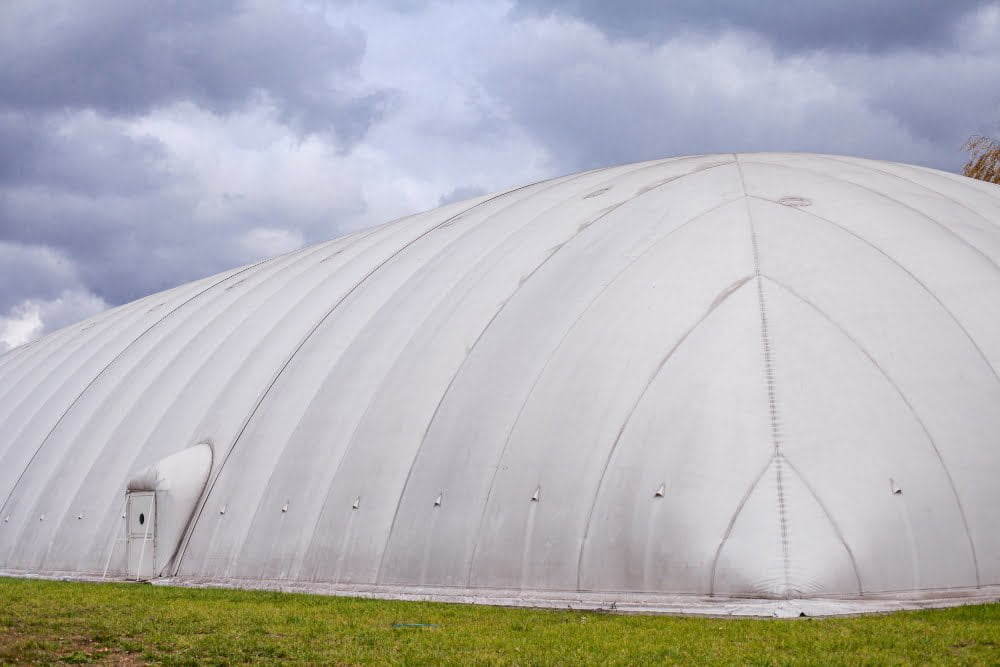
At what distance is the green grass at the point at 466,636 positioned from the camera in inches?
413

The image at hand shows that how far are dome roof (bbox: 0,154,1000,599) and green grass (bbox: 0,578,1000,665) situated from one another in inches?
51.9

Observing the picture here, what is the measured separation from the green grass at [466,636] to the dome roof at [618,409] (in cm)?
132

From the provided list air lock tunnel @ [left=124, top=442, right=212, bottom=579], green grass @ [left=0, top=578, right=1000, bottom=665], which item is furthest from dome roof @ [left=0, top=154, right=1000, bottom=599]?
green grass @ [left=0, top=578, right=1000, bottom=665]

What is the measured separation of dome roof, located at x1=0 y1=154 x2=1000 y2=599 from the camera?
44.5 ft

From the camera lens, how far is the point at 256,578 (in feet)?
60.5

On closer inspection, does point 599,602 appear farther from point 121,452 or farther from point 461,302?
point 121,452

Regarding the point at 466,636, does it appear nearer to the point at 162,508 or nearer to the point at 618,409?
the point at 618,409

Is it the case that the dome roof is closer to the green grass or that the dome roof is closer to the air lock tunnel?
the air lock tunnel

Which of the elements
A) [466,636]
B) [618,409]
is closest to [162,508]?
[618,409]

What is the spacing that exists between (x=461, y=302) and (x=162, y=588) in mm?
7478

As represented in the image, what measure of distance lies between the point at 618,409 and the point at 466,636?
452 cm

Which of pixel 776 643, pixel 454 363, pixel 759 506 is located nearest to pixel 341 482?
pixel 454 363

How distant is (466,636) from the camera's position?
39.3 feet

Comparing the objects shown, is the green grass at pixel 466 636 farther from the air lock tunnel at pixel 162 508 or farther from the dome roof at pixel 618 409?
the air lock tunnel at pixel 162 508
